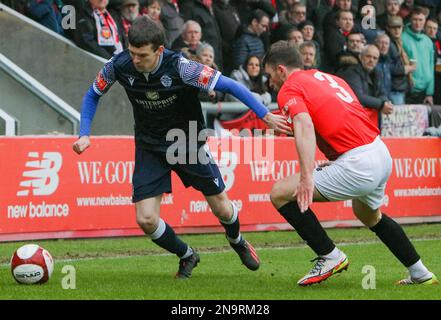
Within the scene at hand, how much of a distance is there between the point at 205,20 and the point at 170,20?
2.12ft

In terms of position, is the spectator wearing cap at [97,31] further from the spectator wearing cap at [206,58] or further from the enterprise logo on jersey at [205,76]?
the enterprise logo on jersey at [205,76]

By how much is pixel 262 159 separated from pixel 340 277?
210 inches

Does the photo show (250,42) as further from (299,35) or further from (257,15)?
(299,35)

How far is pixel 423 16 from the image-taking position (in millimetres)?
20359

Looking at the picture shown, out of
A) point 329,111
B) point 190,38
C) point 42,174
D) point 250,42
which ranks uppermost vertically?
point 250,42

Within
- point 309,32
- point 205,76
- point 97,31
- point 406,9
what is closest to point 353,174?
point 205,76

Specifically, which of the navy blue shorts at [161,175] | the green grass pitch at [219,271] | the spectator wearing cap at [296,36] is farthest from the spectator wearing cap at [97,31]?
the navy blue shorts at [161,175]

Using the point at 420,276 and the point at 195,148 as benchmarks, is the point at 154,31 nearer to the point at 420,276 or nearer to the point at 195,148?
the point at 195,148

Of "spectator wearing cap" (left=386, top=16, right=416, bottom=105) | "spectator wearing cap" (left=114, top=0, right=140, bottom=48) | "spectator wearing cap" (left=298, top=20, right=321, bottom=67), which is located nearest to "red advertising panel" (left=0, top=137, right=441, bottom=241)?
"spectator wearing cap" (left=114, top=0, right=140, bottom=48)

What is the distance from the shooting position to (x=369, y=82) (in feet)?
61.0

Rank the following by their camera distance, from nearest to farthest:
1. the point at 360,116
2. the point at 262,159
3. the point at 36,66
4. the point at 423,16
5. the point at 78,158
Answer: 1. the point at 360,116
2. the point at 78,158
3. the point at 262,159
4. the point at 36,66
5. the point at 423,16

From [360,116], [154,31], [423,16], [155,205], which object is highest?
[423,16]

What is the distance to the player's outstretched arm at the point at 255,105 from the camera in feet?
29.9
